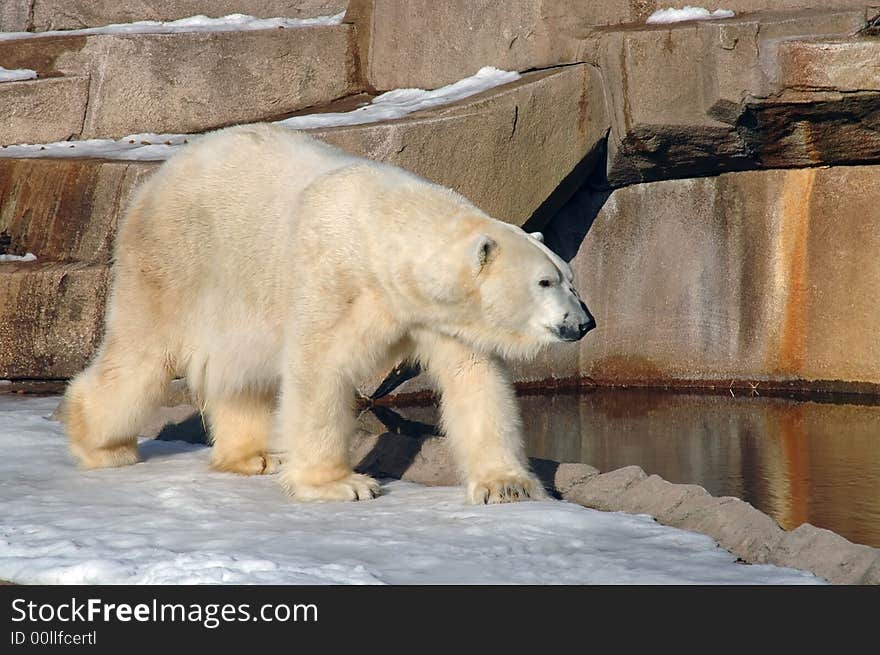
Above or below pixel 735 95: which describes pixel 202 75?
above

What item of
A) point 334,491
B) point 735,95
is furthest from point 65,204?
point 334,491

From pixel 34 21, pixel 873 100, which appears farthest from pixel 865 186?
pixel 34 21

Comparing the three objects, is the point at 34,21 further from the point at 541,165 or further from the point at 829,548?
the point at 829,548

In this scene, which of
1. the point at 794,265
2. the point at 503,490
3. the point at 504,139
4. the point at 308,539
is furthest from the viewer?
the point at 794,265

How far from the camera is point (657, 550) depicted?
12.2 feet

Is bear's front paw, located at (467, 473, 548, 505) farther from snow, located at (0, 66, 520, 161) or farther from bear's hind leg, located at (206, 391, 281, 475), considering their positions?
snow, located at (0, 66, 520, 161)

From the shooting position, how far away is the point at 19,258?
8.02m

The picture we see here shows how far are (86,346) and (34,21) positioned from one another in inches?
194

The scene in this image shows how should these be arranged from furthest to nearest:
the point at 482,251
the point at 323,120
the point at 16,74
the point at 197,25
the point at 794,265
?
the point at 197,25 → the point at 16,74 → the point at 323,120 → the point at 794,265 → the point at 482,251

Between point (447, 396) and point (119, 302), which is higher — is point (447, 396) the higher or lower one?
the lower one

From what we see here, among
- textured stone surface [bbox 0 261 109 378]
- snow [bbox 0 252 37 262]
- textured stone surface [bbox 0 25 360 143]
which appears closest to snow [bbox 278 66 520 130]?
textured stone surface [bbox 0 25 360 143]

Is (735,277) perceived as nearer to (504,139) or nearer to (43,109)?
(504,139)

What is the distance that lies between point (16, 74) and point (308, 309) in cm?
647

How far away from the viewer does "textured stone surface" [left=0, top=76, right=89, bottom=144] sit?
965 cm
